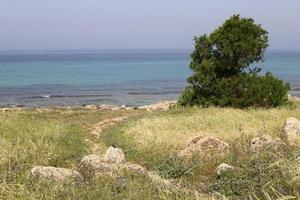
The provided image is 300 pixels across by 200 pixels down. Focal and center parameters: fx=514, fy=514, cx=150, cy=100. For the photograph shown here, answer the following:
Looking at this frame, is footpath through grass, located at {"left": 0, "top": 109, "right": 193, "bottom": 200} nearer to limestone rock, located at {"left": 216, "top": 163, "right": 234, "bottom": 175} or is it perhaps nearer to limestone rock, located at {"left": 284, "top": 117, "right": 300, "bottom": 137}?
limestone rock, located at {"left": 216, "top": 163, "right": 234, "bottom": 175}

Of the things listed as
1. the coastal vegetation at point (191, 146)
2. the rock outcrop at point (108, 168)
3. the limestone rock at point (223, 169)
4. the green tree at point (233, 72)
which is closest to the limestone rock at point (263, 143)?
the coastal vegetation at point (191, 146)

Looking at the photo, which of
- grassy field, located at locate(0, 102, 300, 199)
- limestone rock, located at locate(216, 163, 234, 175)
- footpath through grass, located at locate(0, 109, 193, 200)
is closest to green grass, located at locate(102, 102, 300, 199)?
grassy field, located at locate(0, 102, 300, 199)

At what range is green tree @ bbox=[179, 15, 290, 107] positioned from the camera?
976 inches

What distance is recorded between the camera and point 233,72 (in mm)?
26344

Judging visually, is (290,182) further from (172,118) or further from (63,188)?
(172,118)

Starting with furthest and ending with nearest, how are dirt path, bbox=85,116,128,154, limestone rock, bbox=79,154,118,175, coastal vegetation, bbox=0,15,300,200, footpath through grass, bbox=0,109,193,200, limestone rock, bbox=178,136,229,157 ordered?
dirt path, bbox=85,116,128,154, limestone rock, bbox=178,136,229,157, limestone rock, bbox=79,154,118,175, coastal vegetation, bbox=0,15,300,200, footpath through grass, bbox=0,109,193,200

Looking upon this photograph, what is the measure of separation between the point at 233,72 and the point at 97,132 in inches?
357

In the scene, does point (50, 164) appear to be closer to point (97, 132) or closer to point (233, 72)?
point (97, 132)

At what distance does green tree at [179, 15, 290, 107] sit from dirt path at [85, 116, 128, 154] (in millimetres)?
4253

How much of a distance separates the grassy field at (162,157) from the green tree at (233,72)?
249 cm

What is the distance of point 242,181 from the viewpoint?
856 centimetres

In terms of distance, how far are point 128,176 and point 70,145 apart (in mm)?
7082

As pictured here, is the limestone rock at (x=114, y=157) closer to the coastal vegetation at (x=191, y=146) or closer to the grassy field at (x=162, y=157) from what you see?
the coastal vegetation at (x=191, y=146)

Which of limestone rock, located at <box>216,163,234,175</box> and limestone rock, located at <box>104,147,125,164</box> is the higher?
limestone rock, located at <box>216,163,234,175</box>
